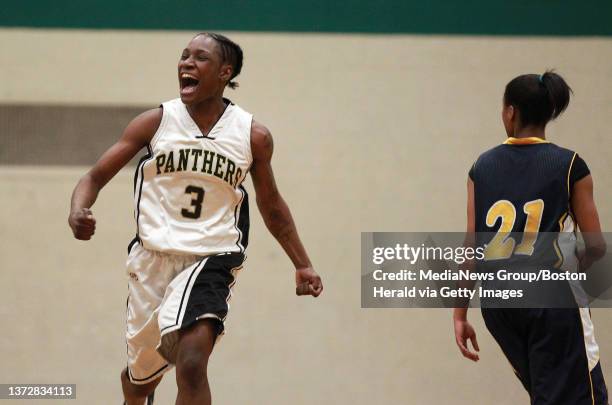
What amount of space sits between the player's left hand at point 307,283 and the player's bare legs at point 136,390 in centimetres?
84

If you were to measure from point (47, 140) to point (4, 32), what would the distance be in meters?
0.86

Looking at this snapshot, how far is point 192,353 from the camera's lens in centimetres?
358

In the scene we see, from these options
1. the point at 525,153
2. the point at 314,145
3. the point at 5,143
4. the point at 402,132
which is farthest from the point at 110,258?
the point at 525,153

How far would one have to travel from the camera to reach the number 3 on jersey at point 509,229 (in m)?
3.42

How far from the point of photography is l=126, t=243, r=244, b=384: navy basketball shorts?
3.70 m

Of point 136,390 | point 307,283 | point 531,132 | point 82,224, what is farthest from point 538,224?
point 136,390

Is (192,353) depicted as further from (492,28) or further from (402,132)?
(492,28)

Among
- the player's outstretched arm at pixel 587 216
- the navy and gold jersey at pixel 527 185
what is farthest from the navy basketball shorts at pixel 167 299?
the player's outstretched arm at pixel 587 216

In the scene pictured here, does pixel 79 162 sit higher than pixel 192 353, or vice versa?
pixel 79 162

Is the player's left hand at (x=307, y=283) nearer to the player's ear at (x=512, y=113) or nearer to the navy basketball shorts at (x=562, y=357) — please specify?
the navy basketball shorts at (x=562, y=357)

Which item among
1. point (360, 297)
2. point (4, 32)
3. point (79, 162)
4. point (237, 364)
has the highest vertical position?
point (4, 32)

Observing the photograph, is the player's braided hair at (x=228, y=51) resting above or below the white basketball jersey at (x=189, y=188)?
above

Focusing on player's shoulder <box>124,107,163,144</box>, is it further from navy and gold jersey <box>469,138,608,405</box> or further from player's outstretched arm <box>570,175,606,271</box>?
player's outstretched arm <box>570,175,606,271</box>

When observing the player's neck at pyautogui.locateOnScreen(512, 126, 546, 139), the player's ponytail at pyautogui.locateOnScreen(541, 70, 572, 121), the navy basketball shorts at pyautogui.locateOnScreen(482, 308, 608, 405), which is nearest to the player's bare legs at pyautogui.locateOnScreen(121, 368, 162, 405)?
the navy basketball shorts at pyautogui.locateOnScreen(482, 308, 608, 405)
